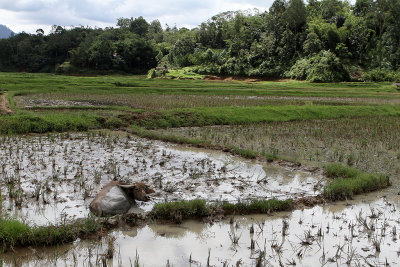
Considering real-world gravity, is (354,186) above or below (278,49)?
below

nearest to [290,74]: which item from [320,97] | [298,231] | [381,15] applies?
[381,15]

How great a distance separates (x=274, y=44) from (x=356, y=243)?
41136mm

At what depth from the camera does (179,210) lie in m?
4.57

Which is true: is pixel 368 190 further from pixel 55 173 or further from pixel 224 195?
pixel 55 173

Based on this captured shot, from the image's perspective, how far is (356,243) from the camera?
156 inches

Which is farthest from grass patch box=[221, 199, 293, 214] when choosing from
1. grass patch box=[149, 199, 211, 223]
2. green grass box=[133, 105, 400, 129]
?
green grass box=[133, 105, 400, 129]

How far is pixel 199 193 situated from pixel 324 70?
3172cm

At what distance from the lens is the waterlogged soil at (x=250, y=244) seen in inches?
139

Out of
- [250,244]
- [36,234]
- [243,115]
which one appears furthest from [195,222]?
[243,115]

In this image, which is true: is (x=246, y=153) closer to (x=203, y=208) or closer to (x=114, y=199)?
(x=203, y=208)

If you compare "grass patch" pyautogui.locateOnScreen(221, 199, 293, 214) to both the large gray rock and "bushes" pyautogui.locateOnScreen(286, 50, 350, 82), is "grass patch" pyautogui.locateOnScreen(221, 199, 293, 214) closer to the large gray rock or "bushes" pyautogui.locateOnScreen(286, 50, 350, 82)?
the large gray rock

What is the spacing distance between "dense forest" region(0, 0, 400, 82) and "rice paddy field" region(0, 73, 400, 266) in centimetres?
2712

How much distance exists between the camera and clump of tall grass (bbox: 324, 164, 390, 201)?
5492 mm

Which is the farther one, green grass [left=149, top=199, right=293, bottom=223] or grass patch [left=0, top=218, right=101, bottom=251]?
green grass [left=149, top=199, right=293, bottom=223]
